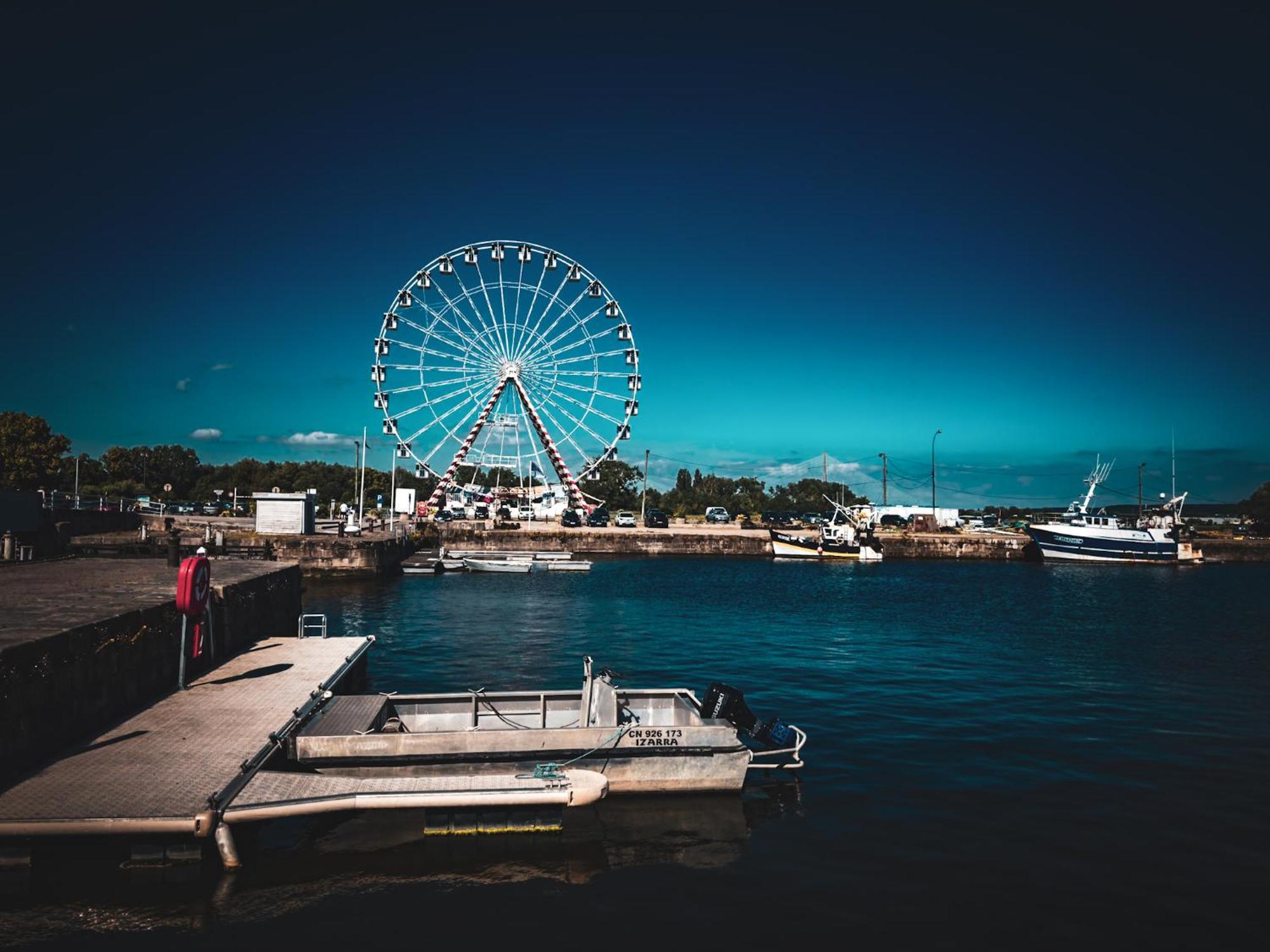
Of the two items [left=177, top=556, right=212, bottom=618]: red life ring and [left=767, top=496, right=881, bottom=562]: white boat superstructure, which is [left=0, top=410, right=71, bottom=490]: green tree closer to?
[left=767, top=496, right=881, bottom=562]: white boat superstructure

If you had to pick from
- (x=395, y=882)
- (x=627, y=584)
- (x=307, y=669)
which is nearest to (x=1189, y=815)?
(x=395, y=882)

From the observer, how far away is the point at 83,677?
1298cm

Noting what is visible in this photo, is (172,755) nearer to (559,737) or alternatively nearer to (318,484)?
(559,737)

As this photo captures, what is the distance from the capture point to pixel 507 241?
210 ft

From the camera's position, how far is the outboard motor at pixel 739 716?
15.1 metres

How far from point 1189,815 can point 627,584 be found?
40.6 m

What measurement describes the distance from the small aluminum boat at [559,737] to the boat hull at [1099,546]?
74.4m

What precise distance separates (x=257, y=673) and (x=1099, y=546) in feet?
270

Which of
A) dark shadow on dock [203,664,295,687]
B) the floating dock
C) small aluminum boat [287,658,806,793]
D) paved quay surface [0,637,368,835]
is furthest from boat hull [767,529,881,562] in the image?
the floating dock

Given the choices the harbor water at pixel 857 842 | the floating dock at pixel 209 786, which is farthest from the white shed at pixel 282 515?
the floating dock at pixel 209 786

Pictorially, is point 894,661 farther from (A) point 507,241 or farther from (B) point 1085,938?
(A) point 507,241

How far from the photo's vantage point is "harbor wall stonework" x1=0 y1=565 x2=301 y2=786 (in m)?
11.2

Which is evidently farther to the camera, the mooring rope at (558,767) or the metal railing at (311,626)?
the metal railing at (311,626)

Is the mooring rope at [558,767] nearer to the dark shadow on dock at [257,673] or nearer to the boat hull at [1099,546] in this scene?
the dark shadow on dock at [257,673]
